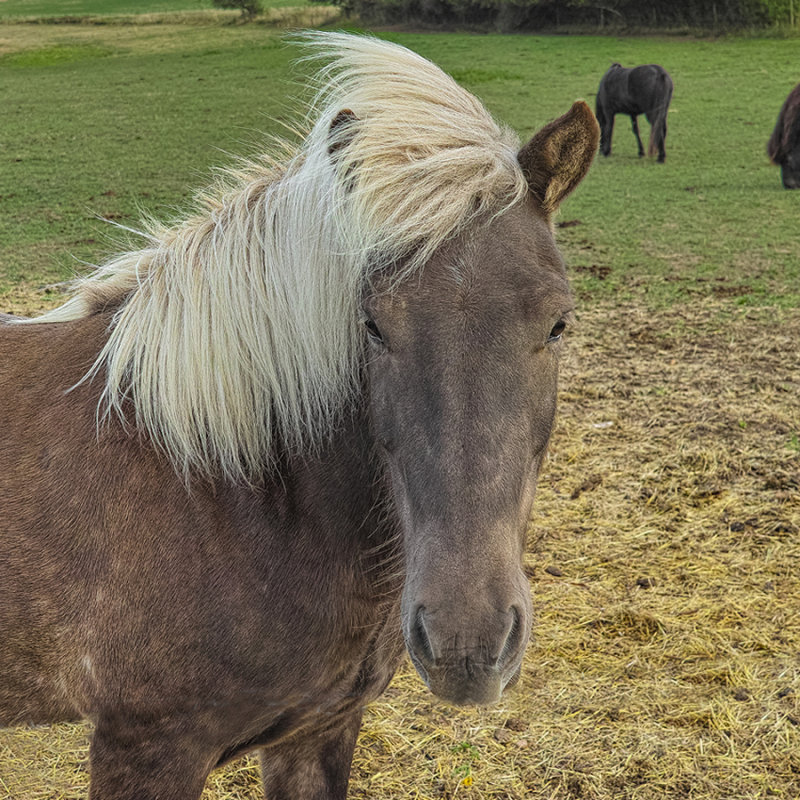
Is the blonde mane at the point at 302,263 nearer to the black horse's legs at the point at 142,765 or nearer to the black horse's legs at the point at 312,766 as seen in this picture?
the black horse's legs at the point at 142,765

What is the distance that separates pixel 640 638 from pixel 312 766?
1.73 m

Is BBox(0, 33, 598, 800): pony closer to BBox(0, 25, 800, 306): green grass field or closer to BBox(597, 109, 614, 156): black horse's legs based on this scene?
BBox(0, 25, 800, 306): green grass field

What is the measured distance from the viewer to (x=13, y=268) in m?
8.24

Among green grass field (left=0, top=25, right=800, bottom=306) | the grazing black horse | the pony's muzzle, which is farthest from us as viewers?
the grazing black horse

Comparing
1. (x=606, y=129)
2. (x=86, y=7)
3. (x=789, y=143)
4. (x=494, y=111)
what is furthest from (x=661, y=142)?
(x=86, y=7)

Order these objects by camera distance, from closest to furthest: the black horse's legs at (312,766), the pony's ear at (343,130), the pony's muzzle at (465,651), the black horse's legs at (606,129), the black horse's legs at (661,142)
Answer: the pony's muzzle at (465,651) → the pony's ear at (343,130) → the black horse's legs at (312,766) → the black horse's legs at (661,142) → the black horse's legs at (606,129)

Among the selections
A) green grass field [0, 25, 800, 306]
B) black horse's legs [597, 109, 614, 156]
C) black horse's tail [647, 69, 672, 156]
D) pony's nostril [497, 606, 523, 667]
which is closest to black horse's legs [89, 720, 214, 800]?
pony's nostril [497, 606, 523, 667]

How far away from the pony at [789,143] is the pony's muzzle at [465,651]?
37.6 ft

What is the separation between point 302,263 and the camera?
1.89m

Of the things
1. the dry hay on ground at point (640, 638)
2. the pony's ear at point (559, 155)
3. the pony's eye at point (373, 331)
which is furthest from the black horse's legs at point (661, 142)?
the pony's eye at point (373, 331)

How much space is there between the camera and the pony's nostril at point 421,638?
155cm

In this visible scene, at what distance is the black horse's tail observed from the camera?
1341 cm

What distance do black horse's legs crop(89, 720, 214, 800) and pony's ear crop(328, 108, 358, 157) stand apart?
1.39 metres

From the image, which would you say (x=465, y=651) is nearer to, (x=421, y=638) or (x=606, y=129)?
(x=421, y=638)
